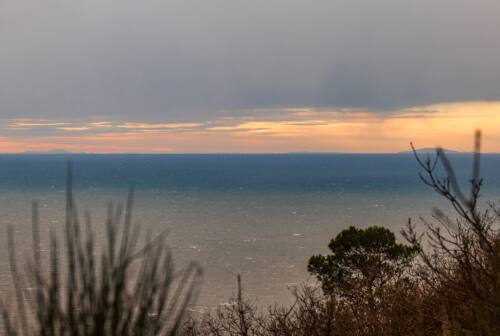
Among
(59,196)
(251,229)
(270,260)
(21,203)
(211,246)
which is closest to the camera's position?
(270,260)

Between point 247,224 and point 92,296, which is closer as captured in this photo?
point 92,296

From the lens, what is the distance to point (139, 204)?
169125 mm

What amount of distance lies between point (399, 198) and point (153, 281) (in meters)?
180

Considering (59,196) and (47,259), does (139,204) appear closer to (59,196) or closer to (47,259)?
(59,196)

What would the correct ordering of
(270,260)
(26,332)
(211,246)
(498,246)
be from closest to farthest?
(26,332), (498,246), (270,260), (211,246)

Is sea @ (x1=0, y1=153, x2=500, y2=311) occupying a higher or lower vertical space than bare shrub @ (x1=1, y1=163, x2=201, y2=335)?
lower

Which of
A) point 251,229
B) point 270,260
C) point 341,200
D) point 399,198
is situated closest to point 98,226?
point 251,229

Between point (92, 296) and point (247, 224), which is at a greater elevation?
point (92, 296)

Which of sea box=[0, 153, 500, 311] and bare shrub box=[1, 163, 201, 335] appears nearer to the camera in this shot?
bare shrub box=[1, 163, 201, 335]

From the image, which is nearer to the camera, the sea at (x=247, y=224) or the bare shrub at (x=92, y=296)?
the bare shrub at (x=92, y=296)

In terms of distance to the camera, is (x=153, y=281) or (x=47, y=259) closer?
(x=153, y=281)

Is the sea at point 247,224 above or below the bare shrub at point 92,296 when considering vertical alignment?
below

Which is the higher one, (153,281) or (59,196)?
(153,281)

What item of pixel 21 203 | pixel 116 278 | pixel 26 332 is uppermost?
pixel 116 278
